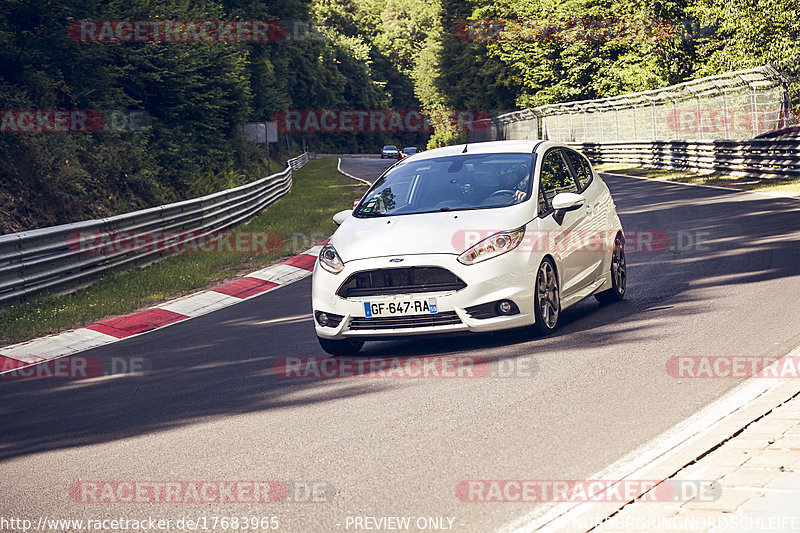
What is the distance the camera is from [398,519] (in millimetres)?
4445

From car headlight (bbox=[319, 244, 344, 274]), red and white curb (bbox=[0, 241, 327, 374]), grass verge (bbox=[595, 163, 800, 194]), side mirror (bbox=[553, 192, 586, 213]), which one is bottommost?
red and white curb (bbox=[0, 241, 327, 374])

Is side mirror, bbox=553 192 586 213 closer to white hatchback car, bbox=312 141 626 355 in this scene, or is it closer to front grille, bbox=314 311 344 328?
white hatchback car, bbox=312 141 626 355

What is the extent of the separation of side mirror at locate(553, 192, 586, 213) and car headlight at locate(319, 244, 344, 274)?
6.35 feet

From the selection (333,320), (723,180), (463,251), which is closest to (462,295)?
(463,251)

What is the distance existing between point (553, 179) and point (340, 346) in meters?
2.62

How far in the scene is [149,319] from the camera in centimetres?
1242

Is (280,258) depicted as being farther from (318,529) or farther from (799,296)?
(318,529)

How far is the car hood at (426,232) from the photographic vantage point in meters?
8.08

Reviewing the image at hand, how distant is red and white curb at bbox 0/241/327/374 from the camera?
423 inches

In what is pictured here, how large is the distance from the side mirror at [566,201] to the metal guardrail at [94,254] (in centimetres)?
740

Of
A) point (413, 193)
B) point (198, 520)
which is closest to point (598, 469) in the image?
point (198, 520)

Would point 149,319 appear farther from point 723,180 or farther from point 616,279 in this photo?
point 723,180

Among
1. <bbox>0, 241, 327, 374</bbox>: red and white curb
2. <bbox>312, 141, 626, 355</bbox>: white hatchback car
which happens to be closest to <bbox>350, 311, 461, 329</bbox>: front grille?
<bbox>312, 141, 626, 355</bbox>: white hatchback car

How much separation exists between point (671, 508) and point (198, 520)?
2142mm
